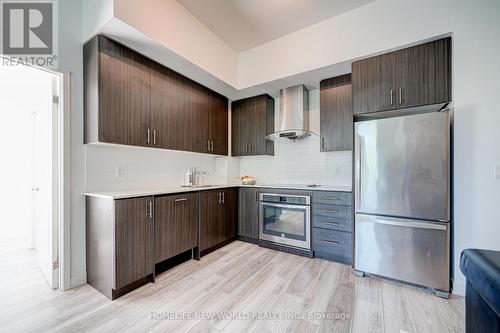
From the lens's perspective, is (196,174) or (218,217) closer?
(218,217)

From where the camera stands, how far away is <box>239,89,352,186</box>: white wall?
3.08 m

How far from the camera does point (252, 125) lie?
3.56m

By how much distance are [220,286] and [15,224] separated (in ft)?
13.0

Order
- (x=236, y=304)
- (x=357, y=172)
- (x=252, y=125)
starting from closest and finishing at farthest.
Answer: (x=236, y=304) → (x=357, y=172) → (x=252, y=125)

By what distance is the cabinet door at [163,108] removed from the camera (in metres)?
2.42

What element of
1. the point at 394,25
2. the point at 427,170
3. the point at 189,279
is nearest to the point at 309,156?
the point at 427,170

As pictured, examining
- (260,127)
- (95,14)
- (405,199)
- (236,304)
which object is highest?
(95,14)

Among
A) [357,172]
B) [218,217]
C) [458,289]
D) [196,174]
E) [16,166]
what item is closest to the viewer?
[458,289]

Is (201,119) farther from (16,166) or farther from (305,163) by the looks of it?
(16,166)

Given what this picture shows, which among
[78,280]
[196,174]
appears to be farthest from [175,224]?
[196,174]

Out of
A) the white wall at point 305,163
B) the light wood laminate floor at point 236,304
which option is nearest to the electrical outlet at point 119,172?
the light wood laminate floor at point 236,304

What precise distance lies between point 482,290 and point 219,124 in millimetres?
3285

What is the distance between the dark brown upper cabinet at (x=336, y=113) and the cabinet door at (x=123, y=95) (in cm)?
230

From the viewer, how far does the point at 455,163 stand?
6.24ft
